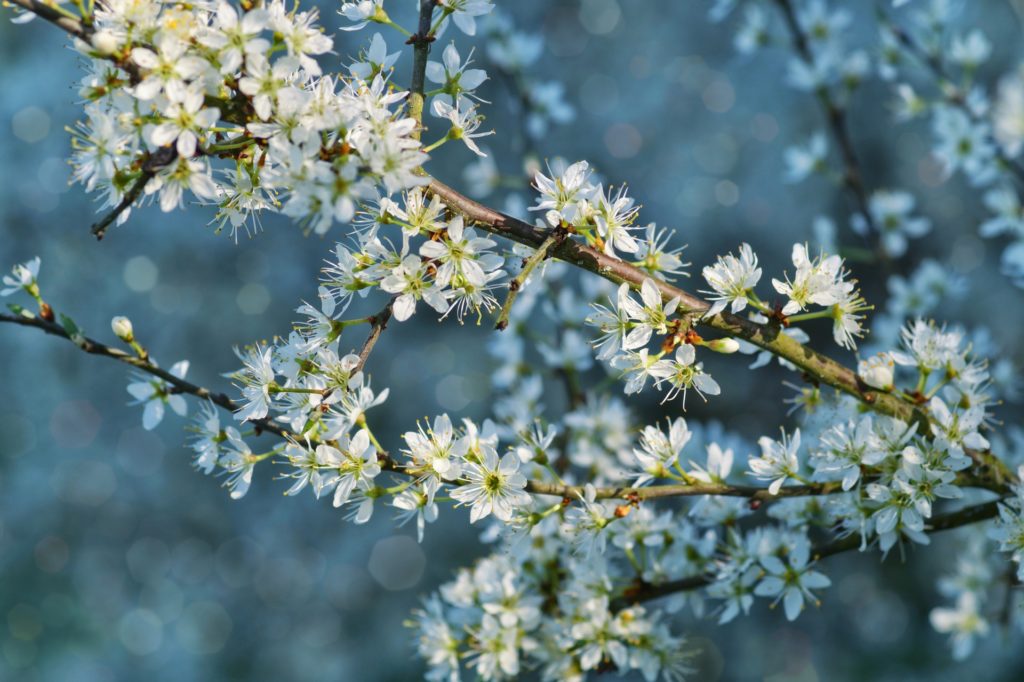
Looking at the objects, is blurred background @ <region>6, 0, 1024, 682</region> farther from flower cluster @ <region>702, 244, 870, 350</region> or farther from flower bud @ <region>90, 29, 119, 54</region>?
flower bud @ <region>90, 29, 119, 54</region>

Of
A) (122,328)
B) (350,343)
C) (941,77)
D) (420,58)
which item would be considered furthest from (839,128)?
(350,343)

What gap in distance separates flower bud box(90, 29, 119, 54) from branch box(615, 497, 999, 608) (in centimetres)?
59

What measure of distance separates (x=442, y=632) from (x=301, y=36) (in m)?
0.55

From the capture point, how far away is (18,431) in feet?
6.65

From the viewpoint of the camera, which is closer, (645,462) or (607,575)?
(645,462)

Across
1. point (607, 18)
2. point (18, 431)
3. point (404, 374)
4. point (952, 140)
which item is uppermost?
point (952, 140)

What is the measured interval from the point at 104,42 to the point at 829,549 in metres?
0.64

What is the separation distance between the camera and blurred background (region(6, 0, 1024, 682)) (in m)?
1.82

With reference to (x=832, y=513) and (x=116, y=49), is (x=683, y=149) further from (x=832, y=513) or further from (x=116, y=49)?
(x=116, y=49)

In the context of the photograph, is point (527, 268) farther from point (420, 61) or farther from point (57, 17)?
point (57, 17)

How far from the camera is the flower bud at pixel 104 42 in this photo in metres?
0.52

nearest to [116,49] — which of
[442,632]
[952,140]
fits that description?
[442,632]

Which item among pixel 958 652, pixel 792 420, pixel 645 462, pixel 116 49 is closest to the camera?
pixel 116 49

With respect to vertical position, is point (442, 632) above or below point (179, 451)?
above
